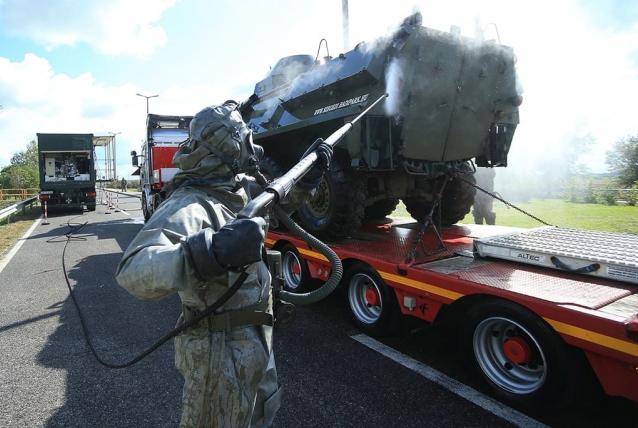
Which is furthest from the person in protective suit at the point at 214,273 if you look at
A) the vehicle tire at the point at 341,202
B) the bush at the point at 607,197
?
the bush at the point at 607,197

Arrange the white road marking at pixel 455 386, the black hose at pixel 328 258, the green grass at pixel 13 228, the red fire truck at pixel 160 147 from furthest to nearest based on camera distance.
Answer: the red fire truck at pixel 160 147 < the green grass at pixel 13 228 < the white road marking at pixel 455 386 < the black hose at pixel 328 258

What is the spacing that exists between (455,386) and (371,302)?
119cm

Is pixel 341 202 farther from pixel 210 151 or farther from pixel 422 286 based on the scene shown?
pixel 210 151

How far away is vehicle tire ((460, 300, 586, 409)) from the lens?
2.62m

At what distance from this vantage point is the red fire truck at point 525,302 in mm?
2416

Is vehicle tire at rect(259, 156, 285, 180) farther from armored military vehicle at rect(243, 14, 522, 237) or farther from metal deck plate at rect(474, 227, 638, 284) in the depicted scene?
metal deck plate at rect(474, 227, 638, 284)

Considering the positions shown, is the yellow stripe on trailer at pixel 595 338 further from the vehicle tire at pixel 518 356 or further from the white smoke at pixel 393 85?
the white smoke at pixel 393 85

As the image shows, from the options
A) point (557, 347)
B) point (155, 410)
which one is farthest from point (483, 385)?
point (155, 410)

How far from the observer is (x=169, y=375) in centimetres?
350

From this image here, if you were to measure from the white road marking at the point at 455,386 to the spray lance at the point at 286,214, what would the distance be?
1557 mm

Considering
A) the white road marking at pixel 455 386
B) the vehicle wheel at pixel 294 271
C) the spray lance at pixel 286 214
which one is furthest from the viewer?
the vehicle wheel at pixel 294 271

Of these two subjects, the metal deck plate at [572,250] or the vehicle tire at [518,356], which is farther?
the metal deck plate at [572,250]

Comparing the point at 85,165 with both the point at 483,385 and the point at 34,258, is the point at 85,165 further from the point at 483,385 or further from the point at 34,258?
the point at 483,385

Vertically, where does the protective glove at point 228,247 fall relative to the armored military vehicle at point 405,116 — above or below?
below
